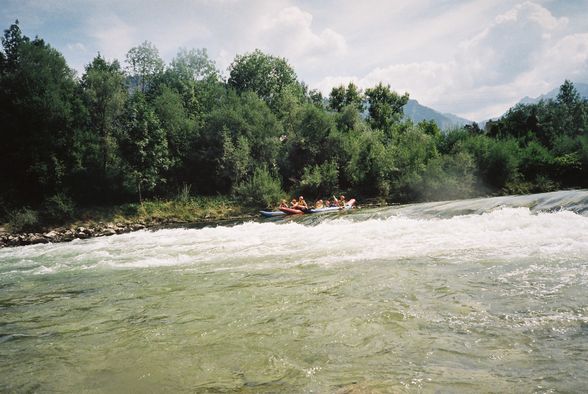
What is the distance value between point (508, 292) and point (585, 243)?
17.1 feet

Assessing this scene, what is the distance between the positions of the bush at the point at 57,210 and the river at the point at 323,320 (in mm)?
20672

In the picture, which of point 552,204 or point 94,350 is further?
point 552,204

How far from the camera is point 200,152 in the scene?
4109 centimetres

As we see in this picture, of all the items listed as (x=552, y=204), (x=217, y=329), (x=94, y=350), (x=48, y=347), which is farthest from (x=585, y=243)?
(x=48, y=347)

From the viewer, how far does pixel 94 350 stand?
531 cm

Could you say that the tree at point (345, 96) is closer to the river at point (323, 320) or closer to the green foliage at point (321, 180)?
the green foliage at point (321, 180)

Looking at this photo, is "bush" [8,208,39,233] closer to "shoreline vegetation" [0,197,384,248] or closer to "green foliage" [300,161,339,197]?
"shoreline vegetation" [0,197,384,248]

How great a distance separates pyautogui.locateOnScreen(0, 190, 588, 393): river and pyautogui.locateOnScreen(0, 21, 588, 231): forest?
24.7 metres

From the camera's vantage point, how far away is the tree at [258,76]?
62000 millimetres

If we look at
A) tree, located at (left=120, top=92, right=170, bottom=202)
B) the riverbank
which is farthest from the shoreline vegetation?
tree, located at (left=120, top=92, right=170, bottom=202)

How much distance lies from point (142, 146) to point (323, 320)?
32411 mm

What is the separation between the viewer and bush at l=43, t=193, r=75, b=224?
99.1ft

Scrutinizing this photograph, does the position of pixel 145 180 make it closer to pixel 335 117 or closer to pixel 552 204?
pixel 335 117

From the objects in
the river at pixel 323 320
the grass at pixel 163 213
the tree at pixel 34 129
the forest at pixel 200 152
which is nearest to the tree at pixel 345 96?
the forest at pixel 200 152
